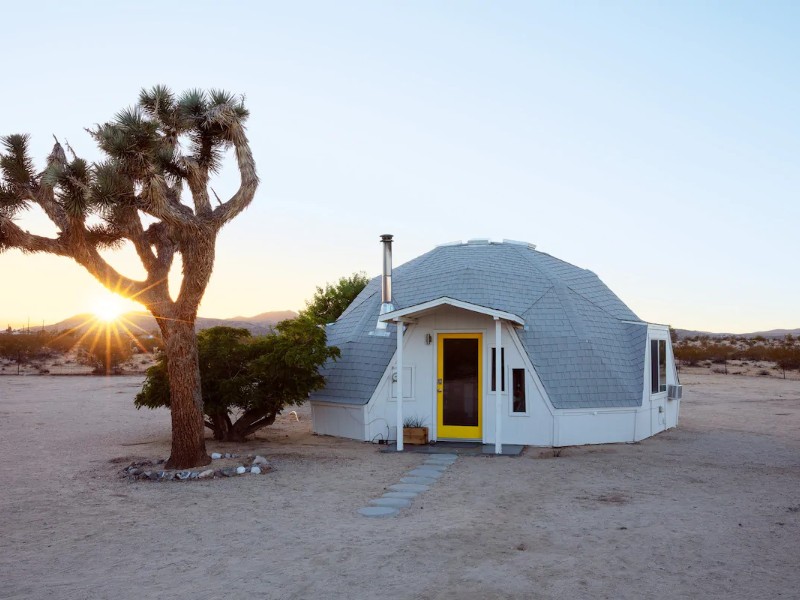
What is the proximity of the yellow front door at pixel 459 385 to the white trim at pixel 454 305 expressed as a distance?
1111 millimetres

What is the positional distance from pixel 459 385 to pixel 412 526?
24.0 ft

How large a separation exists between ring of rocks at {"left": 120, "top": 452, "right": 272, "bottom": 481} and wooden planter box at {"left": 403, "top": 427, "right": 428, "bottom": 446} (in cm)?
359

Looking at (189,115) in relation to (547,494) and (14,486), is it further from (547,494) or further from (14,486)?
(547,494)

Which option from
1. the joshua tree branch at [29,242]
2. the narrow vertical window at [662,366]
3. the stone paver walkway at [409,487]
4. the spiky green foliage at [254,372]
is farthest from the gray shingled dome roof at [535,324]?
the joshua tree branch at [29,242]

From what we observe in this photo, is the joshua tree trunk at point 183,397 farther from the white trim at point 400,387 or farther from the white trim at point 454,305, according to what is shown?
→ the white trim at point 454,305

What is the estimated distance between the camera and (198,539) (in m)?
8.27

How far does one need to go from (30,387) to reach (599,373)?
27333 millimetres

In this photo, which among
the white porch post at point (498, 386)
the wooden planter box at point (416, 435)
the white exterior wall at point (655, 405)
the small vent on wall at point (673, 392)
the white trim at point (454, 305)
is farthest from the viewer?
the small vent on wall at point (673, 392)

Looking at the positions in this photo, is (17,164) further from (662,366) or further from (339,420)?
(662,366)

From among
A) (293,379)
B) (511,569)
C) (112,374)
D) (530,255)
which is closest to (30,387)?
(112,374)

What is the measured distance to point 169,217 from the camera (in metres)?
11.9

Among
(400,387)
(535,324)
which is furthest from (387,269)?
(535,324)

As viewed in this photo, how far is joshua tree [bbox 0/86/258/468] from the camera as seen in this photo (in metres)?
12.2

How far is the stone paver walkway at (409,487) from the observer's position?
380 inches
